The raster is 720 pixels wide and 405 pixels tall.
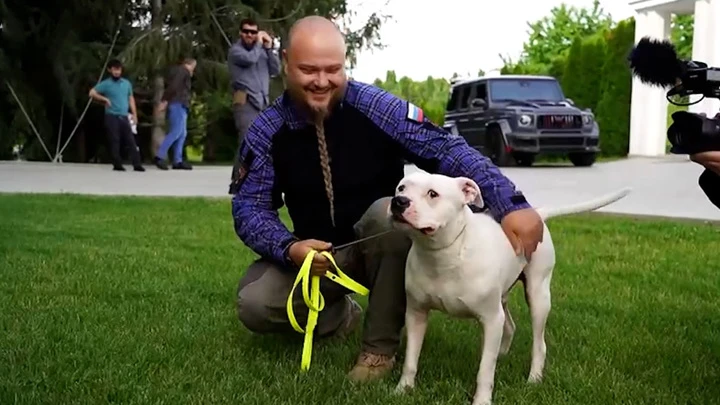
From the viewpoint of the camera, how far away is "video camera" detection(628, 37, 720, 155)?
2.37 meters

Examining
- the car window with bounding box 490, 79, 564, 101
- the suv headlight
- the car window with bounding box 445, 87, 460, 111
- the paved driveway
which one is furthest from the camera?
the car window with bounding box 445, 87, 460, 111

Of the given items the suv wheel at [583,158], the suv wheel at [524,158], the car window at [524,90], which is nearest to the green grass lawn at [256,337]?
the suv wheel at [524,158]

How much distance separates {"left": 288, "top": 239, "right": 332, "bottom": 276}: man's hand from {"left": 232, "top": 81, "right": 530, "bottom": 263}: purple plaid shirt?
0.08 m

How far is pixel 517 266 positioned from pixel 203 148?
17752 millimetres

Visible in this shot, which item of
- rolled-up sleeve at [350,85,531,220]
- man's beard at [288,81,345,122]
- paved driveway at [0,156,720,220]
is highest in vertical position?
man's beard at [288,81,345,122]

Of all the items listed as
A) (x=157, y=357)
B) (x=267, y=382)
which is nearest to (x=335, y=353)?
(x=267, y=382)

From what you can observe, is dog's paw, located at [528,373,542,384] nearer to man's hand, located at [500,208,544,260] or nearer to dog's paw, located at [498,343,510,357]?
dog's paw, located at [498,343,510,357]

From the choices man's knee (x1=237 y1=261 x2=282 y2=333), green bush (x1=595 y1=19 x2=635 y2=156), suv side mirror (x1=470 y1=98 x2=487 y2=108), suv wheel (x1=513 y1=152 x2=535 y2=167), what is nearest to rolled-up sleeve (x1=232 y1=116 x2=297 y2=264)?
man's knee (x1=237 y1=261 x2=282 y2=333)

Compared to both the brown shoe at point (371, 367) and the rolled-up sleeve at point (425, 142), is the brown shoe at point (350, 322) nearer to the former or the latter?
the brown shoe at point (371, 367)

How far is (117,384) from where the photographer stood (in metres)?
2.89

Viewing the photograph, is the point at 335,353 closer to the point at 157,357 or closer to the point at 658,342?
the point at 157,357

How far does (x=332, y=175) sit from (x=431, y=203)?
2.02ft

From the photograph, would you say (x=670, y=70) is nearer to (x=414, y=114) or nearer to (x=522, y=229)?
(x=522, y=229)

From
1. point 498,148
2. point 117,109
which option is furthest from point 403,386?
point 498,148
